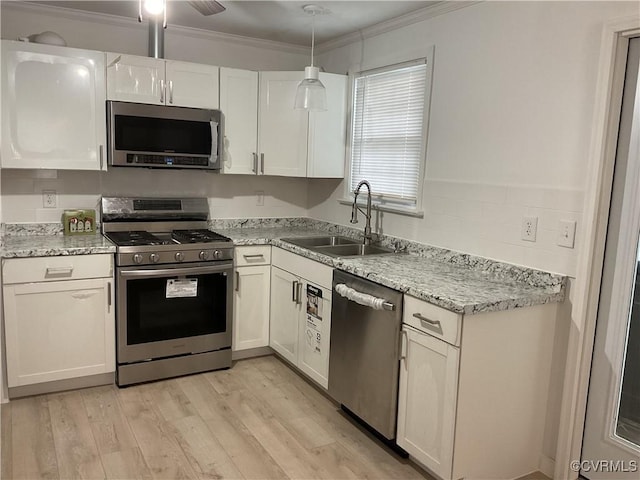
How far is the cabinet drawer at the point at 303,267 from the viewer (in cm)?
308

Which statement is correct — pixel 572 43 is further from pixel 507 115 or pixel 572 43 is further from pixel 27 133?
pixel 27 133

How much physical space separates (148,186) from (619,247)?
3053mm

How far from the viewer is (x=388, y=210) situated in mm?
3496

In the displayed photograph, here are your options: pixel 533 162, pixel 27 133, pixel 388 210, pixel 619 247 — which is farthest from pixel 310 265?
pixel 27 133

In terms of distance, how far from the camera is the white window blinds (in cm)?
331

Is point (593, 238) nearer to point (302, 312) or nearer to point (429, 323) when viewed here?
point (429, 323)

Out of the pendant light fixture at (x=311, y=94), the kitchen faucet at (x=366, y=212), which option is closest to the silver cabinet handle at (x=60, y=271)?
the pendant light fixture at (x=311, y=94)

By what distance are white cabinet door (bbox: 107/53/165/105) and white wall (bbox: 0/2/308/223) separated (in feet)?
1.21

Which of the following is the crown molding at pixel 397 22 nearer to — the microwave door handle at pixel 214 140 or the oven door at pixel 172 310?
the microwave door handle at pixel 214 140

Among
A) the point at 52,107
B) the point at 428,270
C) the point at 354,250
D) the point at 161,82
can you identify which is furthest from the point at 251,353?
the point at 52,107

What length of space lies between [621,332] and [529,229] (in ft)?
1.98

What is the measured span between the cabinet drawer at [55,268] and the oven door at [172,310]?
12 centimetres

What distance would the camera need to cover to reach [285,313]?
11.8ft

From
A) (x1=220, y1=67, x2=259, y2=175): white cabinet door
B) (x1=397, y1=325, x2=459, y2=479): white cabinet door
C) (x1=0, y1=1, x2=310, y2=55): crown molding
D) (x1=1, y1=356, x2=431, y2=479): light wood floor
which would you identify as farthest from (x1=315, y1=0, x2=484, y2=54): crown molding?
(x1=1, y1=356, x2=431, y2=479): light wood floor
